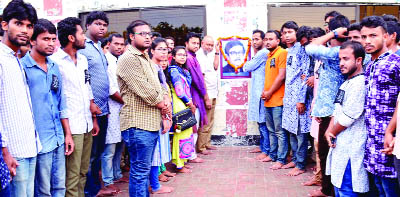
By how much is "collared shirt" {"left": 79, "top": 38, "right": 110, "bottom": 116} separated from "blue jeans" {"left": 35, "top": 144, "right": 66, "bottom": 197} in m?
1.00

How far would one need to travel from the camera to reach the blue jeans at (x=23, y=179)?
8.32 ft

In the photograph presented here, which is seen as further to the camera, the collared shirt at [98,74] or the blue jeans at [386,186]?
the collared shirt at [98,74]

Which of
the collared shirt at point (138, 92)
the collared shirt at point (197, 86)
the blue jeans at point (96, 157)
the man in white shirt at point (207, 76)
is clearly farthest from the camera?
the man in white shirt at point (207, 76)

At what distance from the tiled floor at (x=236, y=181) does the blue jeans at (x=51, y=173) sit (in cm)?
138

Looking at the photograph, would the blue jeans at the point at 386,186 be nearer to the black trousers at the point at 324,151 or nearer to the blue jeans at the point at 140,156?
the black trousers at the point at 324,151

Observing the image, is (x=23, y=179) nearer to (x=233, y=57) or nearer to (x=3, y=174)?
(x=3, y=174)

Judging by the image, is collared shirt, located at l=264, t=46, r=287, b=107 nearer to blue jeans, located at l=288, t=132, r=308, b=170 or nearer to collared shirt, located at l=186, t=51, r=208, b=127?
blue jeans, located at l=288, t=132, r=308, b=170

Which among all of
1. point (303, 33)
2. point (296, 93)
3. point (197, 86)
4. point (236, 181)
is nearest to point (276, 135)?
point (296, 93)

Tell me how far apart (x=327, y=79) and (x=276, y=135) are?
6.63 feet

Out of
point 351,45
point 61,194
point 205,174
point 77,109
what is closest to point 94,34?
point 77,109

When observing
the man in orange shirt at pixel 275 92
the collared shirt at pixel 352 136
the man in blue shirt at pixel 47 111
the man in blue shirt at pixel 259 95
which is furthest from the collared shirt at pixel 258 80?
the man in blue shirt at pixel 47 111

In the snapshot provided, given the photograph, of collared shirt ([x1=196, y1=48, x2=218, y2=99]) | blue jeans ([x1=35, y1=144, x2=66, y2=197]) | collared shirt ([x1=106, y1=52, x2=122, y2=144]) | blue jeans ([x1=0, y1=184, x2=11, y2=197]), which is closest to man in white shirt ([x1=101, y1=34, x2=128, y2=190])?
collared shirt ([x1=106, y1=52, x2=122, y2=144])

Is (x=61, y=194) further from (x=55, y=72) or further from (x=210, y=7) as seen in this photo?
(x=210, y=7)

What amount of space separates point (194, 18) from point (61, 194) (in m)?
4.51
